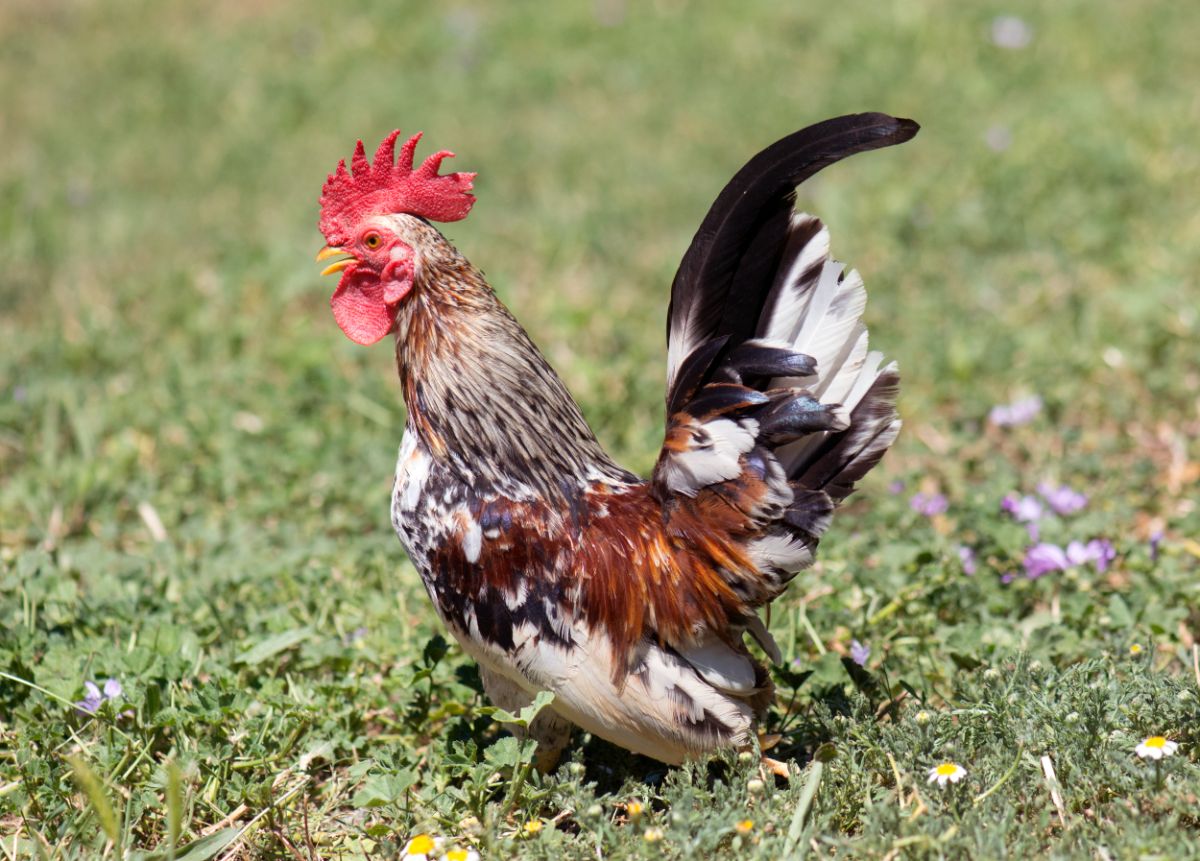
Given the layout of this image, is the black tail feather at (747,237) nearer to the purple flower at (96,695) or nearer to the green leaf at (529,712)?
the green leaf at (529,712)

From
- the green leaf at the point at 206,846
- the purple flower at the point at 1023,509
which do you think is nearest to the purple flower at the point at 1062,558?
the purple flower at the point at 1023,509

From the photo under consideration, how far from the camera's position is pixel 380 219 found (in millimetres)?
2865

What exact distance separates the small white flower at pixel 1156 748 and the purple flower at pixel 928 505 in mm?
1406

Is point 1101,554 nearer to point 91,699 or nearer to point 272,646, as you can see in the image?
point 272,646

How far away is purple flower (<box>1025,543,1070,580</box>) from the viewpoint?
3496 mm

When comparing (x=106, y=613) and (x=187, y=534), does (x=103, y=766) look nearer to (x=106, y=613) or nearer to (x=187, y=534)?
(x=106, y=613)

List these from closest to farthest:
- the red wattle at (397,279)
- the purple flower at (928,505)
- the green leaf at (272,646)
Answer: the red wattle at (397,279), the green leaf at (272,646), the purple flower at (928,505)

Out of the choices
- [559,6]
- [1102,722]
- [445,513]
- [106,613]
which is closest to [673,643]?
[445,513]

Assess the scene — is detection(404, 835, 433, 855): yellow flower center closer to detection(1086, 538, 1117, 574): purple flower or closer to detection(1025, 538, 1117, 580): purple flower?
detection(1025, 538, 1117, 580): purple flower

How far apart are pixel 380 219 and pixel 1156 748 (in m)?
2.05

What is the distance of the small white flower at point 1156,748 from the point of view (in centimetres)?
246

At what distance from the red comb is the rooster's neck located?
148mm

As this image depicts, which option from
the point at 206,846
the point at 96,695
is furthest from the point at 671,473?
the point at 96,695

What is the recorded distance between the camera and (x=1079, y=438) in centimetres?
450
